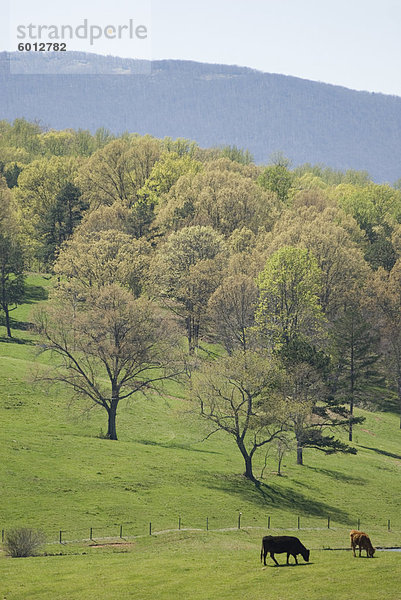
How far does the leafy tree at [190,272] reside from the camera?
117m

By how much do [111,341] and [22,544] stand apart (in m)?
37.0

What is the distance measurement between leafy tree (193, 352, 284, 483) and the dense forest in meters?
0.14

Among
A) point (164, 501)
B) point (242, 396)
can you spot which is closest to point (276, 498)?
point (242, 396)

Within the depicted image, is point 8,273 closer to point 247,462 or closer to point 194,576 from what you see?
point 247,462

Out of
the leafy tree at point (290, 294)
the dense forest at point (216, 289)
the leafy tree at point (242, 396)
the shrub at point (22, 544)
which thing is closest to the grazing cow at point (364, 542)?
the shrub at point (22, 544)

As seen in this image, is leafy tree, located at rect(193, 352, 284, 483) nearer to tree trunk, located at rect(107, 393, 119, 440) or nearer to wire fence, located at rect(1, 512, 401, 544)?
tree trunk, located at rect(107, 393, 119, 440)

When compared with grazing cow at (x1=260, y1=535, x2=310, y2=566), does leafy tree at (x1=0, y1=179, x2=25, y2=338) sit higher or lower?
higher

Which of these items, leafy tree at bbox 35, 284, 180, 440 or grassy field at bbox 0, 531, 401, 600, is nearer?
grassy field at bbox 0, 531, 401, 600

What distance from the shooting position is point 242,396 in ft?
249

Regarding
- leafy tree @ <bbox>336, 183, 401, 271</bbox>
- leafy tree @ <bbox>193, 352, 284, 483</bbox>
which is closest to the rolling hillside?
leafy tree @ <bbox>193, 352, 284, 483</bbox>

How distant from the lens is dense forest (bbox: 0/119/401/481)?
269 ft

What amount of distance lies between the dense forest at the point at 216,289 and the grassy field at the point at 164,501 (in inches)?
124

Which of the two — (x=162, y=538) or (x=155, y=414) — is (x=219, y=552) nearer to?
(x=162, y=538)

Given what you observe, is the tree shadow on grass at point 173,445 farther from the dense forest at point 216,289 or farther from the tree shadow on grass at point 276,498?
the tree shadow on grass at point 276,498
